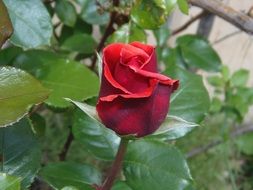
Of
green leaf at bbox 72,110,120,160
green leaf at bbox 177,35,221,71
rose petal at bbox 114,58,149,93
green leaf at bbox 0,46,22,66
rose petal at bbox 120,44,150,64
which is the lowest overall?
green leaf at bbox 177,35,221,71

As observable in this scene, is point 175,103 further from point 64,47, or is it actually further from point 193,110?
point 64,47

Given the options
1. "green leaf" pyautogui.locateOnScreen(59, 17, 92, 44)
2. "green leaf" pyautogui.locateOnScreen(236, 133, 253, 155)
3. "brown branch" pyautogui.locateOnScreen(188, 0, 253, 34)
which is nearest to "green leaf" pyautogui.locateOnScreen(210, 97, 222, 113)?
"green leaf" pyautogui.locateOnScreen(236, 133, 253, 155)

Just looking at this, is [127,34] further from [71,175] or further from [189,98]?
[71,175]

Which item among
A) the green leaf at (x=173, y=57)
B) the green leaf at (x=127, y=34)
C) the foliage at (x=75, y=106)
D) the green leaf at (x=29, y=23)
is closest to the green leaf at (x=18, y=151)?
the foliage at (x=75, y=106)

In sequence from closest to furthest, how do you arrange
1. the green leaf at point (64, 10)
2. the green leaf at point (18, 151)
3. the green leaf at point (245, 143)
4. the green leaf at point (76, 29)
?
the green leaf at point (18, 151), the green leaf at point (64, 10), the green leaf at point (76, 29), the green leaf at point (245, 143)

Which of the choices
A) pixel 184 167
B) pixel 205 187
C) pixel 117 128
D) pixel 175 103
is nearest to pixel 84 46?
pixel 175 103

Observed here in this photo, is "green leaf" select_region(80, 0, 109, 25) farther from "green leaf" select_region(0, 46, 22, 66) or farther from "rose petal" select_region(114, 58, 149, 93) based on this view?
"rose petal" select_region(114, 58, 149, 93)

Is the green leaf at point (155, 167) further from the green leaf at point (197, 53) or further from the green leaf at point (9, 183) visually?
the green leaf at point (197, 53)
